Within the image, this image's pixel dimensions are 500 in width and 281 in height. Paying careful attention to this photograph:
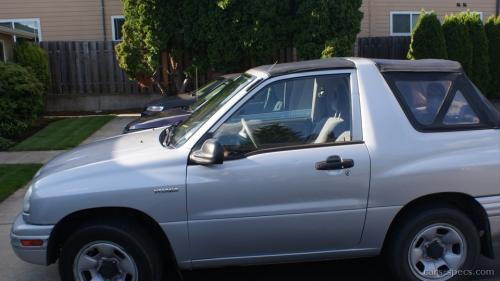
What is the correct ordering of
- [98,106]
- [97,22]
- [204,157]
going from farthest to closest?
[97,22], [98,106], [204,157]

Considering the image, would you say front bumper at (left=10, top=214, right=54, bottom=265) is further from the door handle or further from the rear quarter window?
the rear quarter window

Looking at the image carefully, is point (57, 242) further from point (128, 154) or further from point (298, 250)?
point (298, 250)

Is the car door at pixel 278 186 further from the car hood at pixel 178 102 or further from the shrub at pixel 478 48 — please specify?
the shrub at pixel 478 48

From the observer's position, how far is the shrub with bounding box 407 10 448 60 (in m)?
14.0

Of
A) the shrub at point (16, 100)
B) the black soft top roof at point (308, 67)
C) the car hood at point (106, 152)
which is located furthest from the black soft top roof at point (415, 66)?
the shrub at point (16, 100)

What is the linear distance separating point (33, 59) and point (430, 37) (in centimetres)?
1039

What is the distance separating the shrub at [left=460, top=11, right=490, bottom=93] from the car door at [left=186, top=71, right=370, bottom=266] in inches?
482

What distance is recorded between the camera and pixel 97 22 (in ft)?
54.2

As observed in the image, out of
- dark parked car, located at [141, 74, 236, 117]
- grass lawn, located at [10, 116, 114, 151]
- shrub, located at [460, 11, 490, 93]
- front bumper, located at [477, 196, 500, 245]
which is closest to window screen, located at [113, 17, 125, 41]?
grass lawn, located at [10, 116, 114, 151]

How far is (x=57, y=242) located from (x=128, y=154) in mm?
844

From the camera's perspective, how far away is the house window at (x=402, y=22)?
57.6 ft

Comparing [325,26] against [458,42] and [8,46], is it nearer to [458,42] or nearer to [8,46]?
[458,42]

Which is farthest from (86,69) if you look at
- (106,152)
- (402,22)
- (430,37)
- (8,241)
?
(106,152)

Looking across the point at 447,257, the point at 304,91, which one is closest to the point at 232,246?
the point at 304,91
